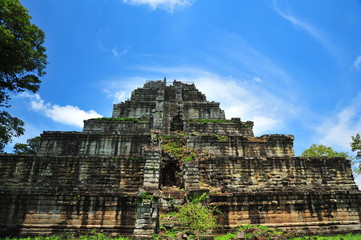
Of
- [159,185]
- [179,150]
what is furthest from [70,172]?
[179,150]

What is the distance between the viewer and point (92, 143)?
19.4 meters

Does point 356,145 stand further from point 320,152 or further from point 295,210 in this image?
point 295,210

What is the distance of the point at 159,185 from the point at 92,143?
9.74 metres

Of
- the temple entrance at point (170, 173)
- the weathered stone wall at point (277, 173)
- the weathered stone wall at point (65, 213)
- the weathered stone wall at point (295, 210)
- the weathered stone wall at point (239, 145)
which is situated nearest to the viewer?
the weathered stone wall at point (65, 213)

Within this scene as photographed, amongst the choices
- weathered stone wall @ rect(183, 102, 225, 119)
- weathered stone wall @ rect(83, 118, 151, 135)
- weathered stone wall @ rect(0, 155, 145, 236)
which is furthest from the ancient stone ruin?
weathered stone wall @ rect(183, 102, 225, 119)

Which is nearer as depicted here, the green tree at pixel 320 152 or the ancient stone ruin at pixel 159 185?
the ancient stone ruin at pixel 159 185

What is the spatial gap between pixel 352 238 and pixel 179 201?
751 centimetres

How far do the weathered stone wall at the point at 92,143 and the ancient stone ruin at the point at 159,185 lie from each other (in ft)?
0.28

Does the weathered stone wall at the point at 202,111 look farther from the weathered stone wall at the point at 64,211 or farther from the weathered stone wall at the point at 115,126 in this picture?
the weathered stone wall at the point at 64,211

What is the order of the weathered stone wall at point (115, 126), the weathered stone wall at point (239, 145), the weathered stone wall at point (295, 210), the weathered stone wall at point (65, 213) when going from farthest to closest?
the weathered stone wall at point (115, 126) → the weathered stone wall at point (239, 145) → the weathered stone wall at point (295, 210) → the weathered stone wall at point (65, 213)

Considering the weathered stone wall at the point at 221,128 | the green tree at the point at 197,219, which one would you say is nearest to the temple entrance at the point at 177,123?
the weathered stone wall at the point at 221,128

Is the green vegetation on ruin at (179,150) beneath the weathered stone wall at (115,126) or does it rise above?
beneath

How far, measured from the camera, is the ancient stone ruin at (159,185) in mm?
9766

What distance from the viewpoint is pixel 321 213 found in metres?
11.0
